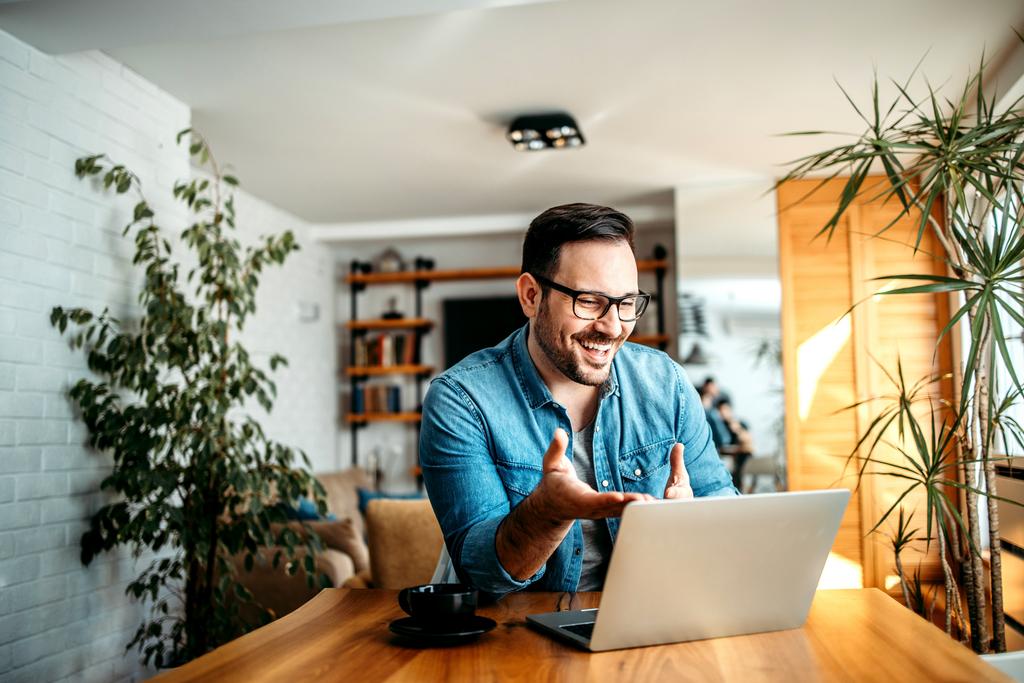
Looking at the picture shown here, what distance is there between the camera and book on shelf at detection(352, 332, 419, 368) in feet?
20.9

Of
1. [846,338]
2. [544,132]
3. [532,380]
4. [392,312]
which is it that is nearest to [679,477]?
[532,380]

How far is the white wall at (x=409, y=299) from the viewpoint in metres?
6.50

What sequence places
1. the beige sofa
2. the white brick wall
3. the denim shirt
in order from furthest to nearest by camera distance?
the beige sofa → the white brick wall → the denim shirt

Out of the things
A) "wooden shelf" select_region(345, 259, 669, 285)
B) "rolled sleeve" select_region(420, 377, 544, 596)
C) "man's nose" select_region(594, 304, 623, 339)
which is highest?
"wooden shelf" select_region(345, 259, 669, 285)

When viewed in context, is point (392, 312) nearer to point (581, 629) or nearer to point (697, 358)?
point (697, 358)

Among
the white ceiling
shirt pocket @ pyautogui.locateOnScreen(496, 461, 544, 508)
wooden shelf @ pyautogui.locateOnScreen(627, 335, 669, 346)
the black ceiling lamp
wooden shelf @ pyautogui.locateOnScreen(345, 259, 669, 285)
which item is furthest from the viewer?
wooden shelf @ pyautogui.locateOnScreen(345, 259, 669, 285)

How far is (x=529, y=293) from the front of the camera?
166 centimetres

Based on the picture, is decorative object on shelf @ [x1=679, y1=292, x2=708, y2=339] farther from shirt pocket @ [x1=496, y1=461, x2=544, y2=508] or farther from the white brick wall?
shirt pocket @ [x1=496, y1=461, x2=544, y2=508]

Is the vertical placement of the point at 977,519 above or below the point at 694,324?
below

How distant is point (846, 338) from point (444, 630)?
4328 mm

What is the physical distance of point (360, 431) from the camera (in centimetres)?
661

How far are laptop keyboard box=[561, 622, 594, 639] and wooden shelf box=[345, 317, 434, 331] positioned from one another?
532 centimetres

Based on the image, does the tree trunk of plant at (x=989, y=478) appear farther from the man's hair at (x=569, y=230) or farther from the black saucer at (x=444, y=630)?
the black saucer at (x=444, y=630)

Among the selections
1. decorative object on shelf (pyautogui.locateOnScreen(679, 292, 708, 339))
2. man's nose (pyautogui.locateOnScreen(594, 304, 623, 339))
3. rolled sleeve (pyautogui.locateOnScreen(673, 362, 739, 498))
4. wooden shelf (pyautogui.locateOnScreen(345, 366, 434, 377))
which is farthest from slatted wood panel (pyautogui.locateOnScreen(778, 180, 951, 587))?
man's nose (pyautogui.locateOnScreen(594, 304, 623, 339))
